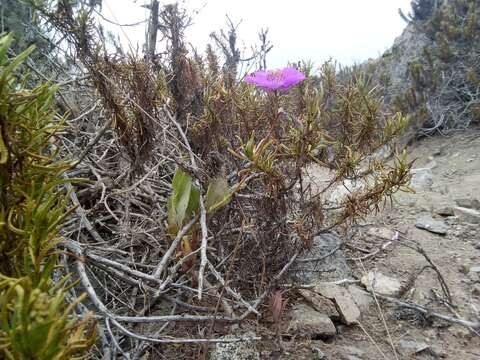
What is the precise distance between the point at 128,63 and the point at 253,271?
940 millimetres

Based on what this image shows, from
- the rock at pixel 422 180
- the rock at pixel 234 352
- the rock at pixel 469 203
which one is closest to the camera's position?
the rock at pixel 234 352

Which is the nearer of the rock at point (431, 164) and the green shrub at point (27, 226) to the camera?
the green shrub at point (27, 226)

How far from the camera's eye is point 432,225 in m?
2.58

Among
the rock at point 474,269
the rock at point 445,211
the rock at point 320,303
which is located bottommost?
the rock at point 474,269

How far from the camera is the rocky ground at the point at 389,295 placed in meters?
1.46

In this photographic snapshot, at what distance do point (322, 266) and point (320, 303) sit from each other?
0.27 m

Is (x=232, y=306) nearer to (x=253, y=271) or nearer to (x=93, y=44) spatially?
(x=253, y=271)

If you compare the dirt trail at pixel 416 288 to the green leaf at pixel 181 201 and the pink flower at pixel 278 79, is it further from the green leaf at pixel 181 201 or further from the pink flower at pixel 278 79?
the pink flower at pixel 278 79

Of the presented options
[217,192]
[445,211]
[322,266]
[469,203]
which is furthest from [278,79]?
[469,203]

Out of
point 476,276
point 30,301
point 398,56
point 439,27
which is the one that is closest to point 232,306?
point 30,301

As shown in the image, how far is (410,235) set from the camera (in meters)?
2.45

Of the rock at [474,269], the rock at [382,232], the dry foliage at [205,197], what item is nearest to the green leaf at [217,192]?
the dry foliage at [205,197]

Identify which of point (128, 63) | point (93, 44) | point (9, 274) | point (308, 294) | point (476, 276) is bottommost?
point (476, 276)

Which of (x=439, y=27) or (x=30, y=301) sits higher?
(x=439, y=27)
